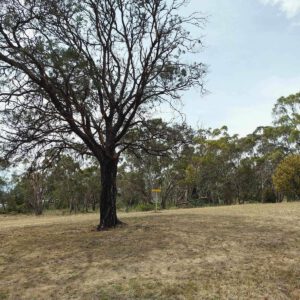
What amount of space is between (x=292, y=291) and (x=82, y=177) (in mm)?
42314

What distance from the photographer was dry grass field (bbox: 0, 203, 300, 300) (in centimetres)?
683

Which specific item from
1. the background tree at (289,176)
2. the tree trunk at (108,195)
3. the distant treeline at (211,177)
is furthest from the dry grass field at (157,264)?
the distant treeline at (211,177)

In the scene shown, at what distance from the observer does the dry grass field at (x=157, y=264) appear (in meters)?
6.83

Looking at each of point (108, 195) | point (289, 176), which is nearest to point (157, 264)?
point (108, 195)

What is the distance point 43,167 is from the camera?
15469 millimetres

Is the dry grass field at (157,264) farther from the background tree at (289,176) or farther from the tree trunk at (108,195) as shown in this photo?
the background tree at (289,176)

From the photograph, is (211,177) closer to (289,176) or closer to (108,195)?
(289,176)

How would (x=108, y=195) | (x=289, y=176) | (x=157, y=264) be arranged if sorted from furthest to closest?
(x=289, y=176), (x=108, y=195), (x=157, y=264)

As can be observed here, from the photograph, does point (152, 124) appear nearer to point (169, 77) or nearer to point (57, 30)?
point (169, 77)

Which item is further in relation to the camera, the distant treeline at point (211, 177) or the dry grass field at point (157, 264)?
the distant treeline at point (211, 177)

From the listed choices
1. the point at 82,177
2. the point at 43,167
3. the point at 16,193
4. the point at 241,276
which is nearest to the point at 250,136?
the point at 82,177

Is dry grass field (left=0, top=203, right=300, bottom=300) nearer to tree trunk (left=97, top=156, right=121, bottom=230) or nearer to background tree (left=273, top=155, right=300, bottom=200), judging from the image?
tree trunk (left=97, top=156, right=121, bottom=230)

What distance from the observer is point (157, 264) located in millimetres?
8281

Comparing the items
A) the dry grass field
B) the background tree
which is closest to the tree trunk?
the dry grass field
